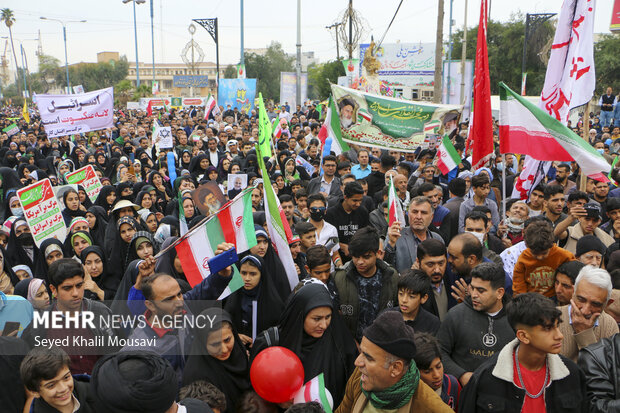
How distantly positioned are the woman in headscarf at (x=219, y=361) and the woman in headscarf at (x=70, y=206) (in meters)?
4.58

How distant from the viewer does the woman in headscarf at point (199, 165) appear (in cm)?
1031

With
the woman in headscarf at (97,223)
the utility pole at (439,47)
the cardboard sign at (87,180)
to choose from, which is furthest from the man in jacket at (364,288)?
the utility pole at (439,47)

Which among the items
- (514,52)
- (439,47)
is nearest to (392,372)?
(439,47)

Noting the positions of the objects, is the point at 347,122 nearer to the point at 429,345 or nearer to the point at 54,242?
the point at 54,242

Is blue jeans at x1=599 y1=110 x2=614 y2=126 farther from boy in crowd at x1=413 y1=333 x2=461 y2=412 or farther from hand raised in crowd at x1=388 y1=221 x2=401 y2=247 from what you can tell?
boy in crowd at x1=413 y1=333 x2=461 y2=412

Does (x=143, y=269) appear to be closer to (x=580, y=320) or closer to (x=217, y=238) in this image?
(x=217, y=238)

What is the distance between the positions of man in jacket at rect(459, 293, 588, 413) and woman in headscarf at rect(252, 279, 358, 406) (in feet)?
3.00

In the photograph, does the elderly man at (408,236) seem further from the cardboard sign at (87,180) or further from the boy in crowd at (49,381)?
the cardboard sign at (87,180)

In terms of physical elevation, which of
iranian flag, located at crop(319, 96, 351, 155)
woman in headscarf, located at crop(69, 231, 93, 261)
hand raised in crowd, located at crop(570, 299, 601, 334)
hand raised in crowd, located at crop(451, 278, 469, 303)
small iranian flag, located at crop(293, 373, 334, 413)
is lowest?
small iranian flag, located at crop(293, 373, 334, 413)

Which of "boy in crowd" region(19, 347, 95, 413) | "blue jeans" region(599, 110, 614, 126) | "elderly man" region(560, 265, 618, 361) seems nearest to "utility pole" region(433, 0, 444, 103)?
"blue jeans" region(599, 110, 614, 126)

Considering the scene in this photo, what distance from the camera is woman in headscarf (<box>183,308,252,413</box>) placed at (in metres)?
2.98

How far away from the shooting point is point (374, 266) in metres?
3.93

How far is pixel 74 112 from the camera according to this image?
39.5 ft

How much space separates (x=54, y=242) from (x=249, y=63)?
5949cm
